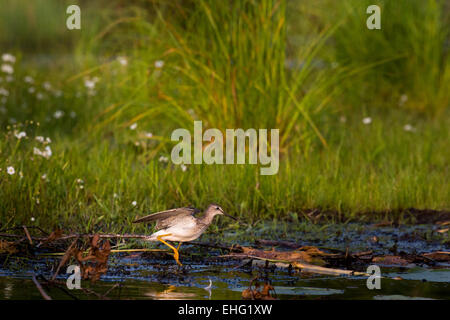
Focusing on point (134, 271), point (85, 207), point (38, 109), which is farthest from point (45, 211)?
point (38, 109)

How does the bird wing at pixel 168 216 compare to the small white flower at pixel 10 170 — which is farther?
the small white flower at pixel 10 170

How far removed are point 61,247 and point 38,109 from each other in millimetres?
5193

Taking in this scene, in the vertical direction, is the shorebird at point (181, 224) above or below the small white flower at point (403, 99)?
below

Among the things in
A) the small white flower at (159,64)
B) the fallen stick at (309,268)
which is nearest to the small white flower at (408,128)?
the small white flower at (159,64)

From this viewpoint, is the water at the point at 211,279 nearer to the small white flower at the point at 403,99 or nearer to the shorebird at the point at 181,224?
the shorebird at the point at 181,224

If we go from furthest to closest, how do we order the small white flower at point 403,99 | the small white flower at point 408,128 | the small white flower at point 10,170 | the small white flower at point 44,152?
the small white flower at point 403,99, the small white flower at point 408,128, the small white flower at point 44,152, the small white flower at point 10,170

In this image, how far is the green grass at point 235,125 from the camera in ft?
21.6

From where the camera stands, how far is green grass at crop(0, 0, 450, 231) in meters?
6.58

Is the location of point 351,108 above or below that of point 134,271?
above

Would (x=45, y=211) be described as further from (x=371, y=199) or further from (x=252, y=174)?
(x=371, y=199)
